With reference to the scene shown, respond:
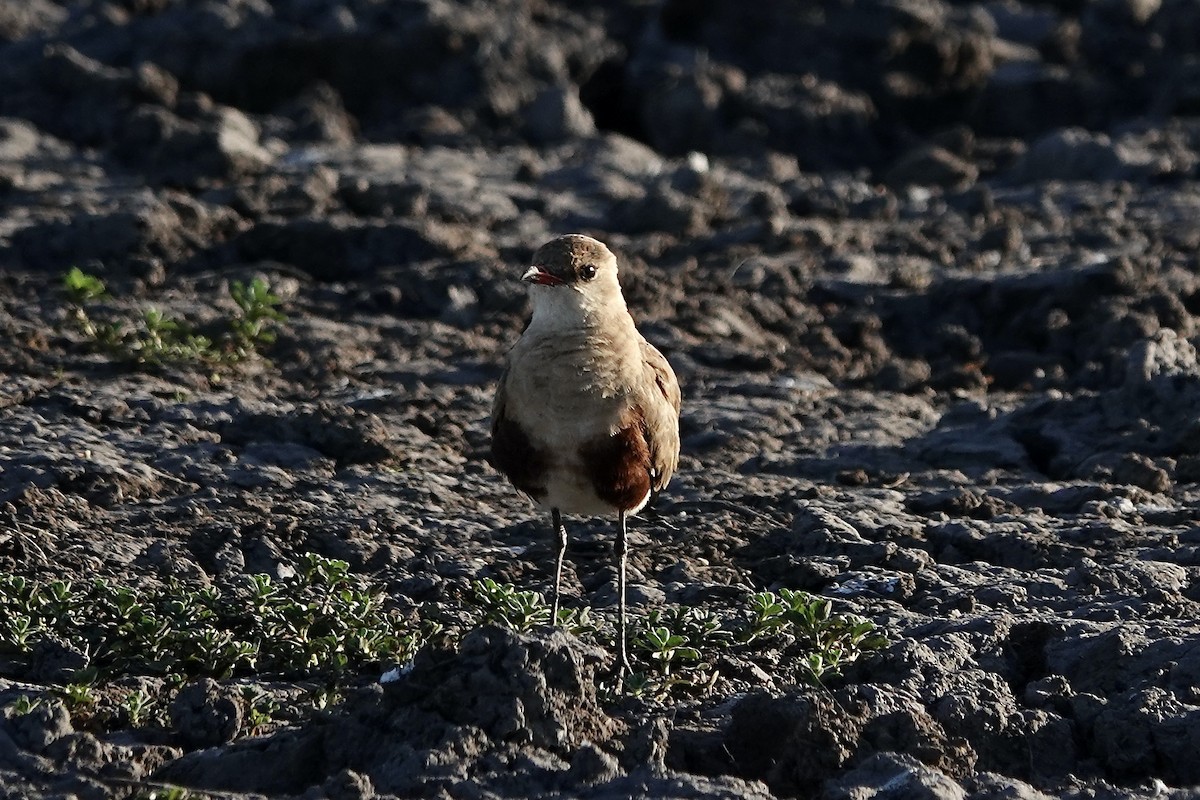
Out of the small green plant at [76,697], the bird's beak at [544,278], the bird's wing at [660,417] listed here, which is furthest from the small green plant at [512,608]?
the small green plant at [76,697]

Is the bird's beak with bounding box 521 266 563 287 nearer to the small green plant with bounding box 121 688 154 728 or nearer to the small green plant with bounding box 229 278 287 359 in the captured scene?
the small green plant with bounding box 121 688 154 728

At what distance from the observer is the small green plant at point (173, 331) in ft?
30.6

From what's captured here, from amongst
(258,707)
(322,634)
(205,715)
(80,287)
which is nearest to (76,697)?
(205,715)

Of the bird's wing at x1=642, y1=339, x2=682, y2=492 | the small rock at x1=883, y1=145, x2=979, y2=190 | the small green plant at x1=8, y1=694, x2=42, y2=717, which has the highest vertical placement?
the small rock at x1=883, y1=145, x2=979, y2=190

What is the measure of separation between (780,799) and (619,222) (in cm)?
789

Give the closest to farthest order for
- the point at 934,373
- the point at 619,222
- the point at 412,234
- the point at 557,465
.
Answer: the point at 557,465 → the point at 934,373 → the point at 412,234 → the point at 619,222

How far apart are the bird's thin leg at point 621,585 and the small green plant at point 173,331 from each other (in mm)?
3443

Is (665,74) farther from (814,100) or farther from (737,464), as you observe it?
(737,464)

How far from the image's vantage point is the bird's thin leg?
6.11 m

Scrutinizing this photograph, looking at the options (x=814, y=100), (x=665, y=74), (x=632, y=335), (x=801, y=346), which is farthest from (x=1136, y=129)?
(x=632, y=335)

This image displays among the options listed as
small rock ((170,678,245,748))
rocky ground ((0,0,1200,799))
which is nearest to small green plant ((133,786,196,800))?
rocky ground ((0,0,1200,799))

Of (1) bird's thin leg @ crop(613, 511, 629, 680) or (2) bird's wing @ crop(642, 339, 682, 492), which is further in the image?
(2) bird's wing @ crop(642, 339, 682, 492)

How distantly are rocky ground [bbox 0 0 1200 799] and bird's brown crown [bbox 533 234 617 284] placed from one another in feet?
4.24

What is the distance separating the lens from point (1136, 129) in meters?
16.0
